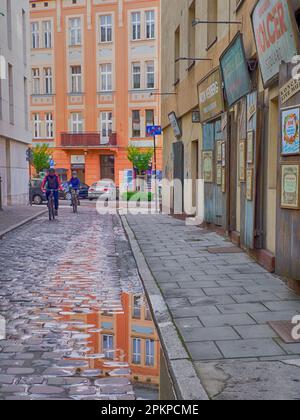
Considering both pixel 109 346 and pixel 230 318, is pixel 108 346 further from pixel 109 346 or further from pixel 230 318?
pixel 230 318

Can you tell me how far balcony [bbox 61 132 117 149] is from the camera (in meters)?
44.0

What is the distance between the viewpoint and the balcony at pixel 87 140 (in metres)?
44.0

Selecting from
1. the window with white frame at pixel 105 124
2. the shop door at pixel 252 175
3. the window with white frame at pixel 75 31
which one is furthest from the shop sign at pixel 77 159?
the shop door at pixel 252 175

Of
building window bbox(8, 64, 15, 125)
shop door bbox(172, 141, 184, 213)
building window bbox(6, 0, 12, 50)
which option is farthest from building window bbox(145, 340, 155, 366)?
building window bbox(6, 0, 12, 50)

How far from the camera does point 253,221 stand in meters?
8.49

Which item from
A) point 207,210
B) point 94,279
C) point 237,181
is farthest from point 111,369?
point 207,210

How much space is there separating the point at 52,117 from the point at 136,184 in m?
9.77

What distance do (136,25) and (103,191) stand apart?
16.5m

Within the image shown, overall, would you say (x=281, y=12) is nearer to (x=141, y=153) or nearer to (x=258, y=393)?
(x=258, y=393)

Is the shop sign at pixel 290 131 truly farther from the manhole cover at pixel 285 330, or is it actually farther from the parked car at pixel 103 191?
the parked car at pixel 103 191

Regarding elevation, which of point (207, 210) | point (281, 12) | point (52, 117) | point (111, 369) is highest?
point (52, 117)

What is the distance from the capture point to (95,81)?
44.6 meters

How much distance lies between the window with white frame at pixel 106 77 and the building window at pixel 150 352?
135ft

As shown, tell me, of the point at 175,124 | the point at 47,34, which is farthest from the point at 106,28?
the point at 175,124
